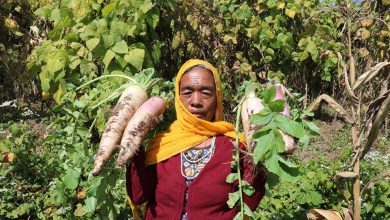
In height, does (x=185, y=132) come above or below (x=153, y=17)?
below

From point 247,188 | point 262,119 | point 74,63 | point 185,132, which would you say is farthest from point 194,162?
point 74,63

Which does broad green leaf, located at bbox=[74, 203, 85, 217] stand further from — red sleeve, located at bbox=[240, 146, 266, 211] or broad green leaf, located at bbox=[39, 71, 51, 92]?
red sleeve, located at bbox=[240, 146, 266, 211]

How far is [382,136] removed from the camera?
579 centimetres

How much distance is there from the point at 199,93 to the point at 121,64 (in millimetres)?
1291

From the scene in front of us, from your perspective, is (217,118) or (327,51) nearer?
(217,118)

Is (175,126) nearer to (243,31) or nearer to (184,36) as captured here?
(184,36)

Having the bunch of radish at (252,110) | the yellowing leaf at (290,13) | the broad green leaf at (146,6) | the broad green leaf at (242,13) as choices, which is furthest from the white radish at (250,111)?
the yellowing leaf at (290,13)

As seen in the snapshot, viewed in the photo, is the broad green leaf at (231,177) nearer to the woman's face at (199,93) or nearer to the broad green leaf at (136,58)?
the woman's face at (199,93)

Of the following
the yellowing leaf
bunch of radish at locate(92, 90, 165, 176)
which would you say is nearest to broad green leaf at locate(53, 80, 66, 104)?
bunch of radish at locate(92, 90, 165, 176)

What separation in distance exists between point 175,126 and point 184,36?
181 cm

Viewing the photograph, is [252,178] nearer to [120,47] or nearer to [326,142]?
[120,47]

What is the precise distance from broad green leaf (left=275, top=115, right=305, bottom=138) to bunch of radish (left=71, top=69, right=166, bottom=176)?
0.57 meters

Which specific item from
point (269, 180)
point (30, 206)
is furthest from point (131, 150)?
point (30, 206)

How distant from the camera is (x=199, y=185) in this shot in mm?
1926
